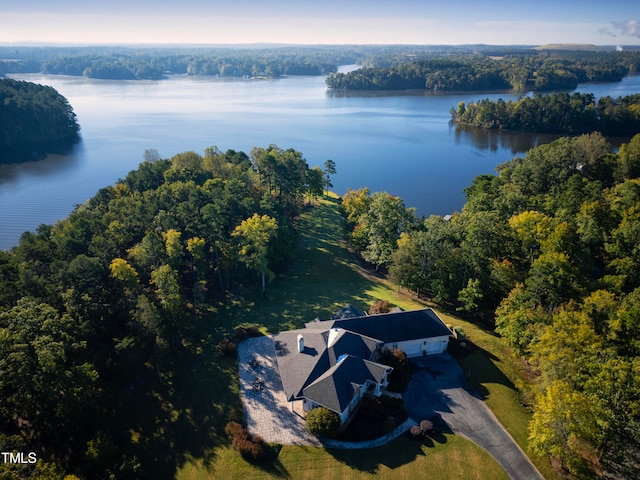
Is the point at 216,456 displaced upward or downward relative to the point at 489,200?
downward

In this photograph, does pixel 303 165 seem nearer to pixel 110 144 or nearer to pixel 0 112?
pixel 110 144

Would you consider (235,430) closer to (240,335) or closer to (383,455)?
(383,455)

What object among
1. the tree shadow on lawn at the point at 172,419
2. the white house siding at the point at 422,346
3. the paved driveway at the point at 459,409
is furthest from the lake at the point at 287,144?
the tree shadow on lawn at the point at 172,419

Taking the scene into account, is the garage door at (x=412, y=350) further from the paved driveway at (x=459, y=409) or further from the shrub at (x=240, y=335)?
the shrub at (x=240, y=335)

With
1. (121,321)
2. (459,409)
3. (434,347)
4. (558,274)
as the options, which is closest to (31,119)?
(121,321)

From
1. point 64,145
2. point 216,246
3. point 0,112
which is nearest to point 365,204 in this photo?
point 216,246
